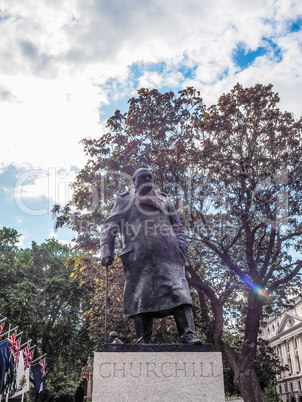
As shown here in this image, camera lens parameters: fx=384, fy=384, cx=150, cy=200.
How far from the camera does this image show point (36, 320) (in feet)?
80.0

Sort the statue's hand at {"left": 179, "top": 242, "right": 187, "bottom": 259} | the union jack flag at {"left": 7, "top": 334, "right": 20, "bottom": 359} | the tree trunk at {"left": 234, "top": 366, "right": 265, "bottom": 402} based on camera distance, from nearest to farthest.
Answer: the statue's hand at {"left": 179, "top": 242, "right": 187, "bottom": 259}, the tree trunk at {"left": 234, "top": 366, "right": 265, "bottom": 402}, the union jack flag at {"left": 7, "top": 334, "right": 20, "bottom": 359}

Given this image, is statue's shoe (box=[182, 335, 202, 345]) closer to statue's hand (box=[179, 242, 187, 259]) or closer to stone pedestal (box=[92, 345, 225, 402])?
stone pedestal (box=[92, 345, 225, 402])

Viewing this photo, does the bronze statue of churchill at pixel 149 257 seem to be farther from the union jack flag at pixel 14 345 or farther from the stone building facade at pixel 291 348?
Answer: the stone building facade at pixel 291 348

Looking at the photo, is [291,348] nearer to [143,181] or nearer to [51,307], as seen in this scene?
[51,307]

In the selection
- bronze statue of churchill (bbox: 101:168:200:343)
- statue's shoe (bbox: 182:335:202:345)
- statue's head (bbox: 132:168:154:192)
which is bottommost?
statue's shoe (bbox: 182:335:202:345)

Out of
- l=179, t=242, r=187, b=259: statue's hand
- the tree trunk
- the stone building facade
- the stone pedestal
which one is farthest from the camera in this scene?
the stone building facade

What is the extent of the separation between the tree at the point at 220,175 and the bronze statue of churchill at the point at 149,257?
22.9 feet

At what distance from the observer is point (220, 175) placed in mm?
12344

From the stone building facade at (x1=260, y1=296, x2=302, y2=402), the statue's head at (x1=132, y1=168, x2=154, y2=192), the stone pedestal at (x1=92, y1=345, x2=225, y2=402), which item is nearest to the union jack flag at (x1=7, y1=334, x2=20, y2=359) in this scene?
the statue's head at (x1=132, y1=168, x2=154, y2=192)

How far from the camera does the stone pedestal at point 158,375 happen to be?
11.5ft

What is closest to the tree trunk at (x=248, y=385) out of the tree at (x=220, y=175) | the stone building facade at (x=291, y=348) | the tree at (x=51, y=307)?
the tree at (x=220, y=175)

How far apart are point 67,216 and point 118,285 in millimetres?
2956

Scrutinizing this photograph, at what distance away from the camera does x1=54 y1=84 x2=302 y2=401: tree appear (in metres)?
12.1

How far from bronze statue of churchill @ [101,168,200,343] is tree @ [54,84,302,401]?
6.98 m
